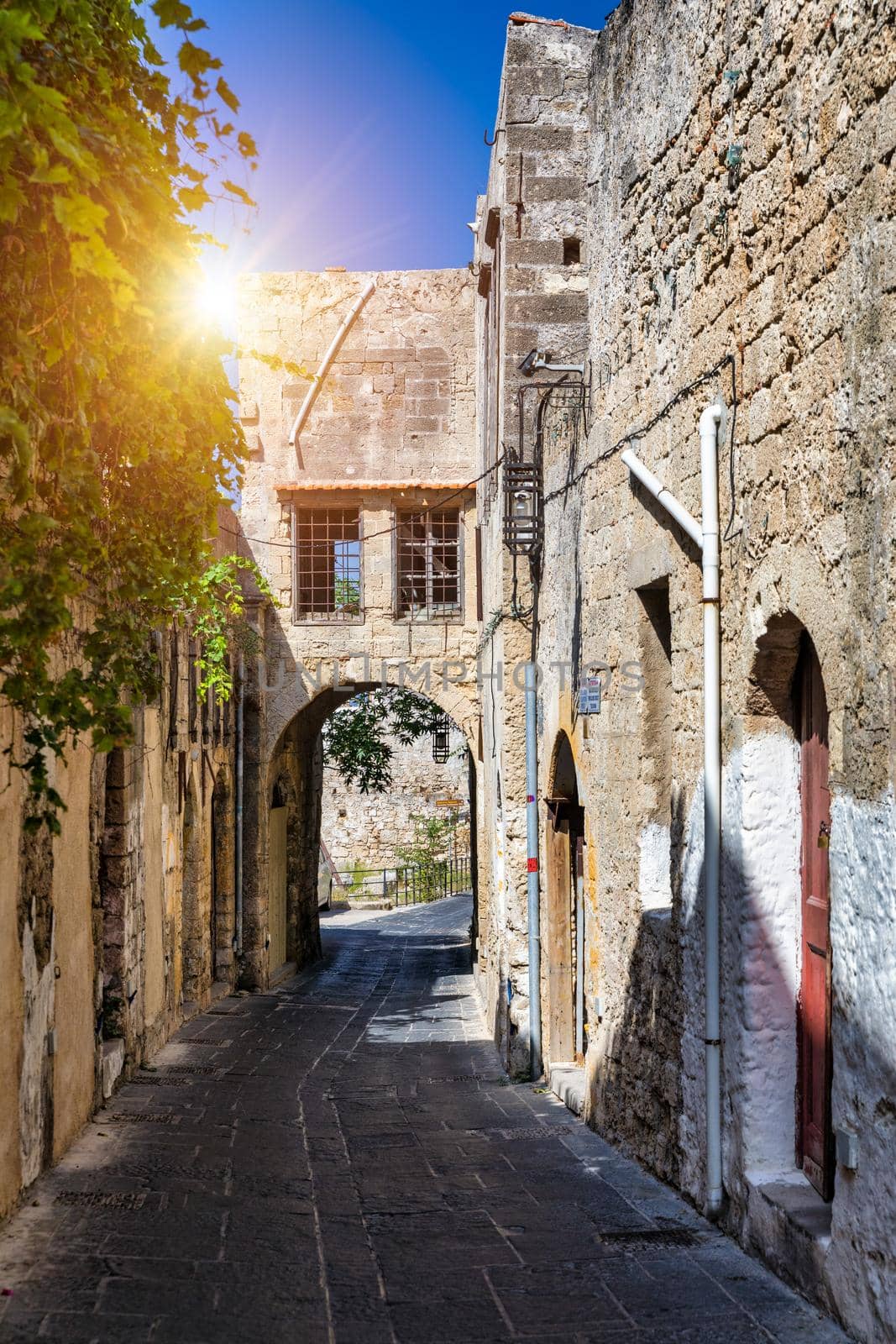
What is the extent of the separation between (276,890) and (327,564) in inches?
169

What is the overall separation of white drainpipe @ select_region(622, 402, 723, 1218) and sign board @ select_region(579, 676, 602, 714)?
243 centimetres

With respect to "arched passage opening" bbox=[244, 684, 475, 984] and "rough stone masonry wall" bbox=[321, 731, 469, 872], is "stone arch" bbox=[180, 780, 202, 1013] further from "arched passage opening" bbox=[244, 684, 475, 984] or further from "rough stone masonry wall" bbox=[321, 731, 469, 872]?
"rough stone masonry wall" bbox=[321, 731, 469, 872]

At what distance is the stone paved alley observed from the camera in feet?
13.1

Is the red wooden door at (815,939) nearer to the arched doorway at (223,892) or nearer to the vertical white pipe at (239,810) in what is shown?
the arched doorway at (223,892)

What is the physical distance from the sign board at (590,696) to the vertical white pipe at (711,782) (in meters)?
2.45

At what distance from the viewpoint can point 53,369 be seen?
186 inches

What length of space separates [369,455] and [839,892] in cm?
1306

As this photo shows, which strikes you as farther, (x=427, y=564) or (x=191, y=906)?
(x=427, y=564)

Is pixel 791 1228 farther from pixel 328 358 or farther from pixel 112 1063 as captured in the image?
pixel 328 358

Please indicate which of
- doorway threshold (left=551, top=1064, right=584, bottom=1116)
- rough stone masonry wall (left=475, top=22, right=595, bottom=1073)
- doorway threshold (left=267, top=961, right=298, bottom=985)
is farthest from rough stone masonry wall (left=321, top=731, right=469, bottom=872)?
doorway threshold (left=551, top=1064, right=584, bottom=1116)

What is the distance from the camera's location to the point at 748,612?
4777 millimetres

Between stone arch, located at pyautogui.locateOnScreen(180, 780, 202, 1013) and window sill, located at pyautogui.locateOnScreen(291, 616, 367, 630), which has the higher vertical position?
window sill, located at pyautogui.locateOnScreen(291, 616, 367, 630)

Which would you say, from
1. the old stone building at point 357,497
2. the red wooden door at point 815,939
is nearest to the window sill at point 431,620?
the old stone building at point 357,497

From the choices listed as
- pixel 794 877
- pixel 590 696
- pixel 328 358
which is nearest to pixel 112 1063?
pixel 590 696
